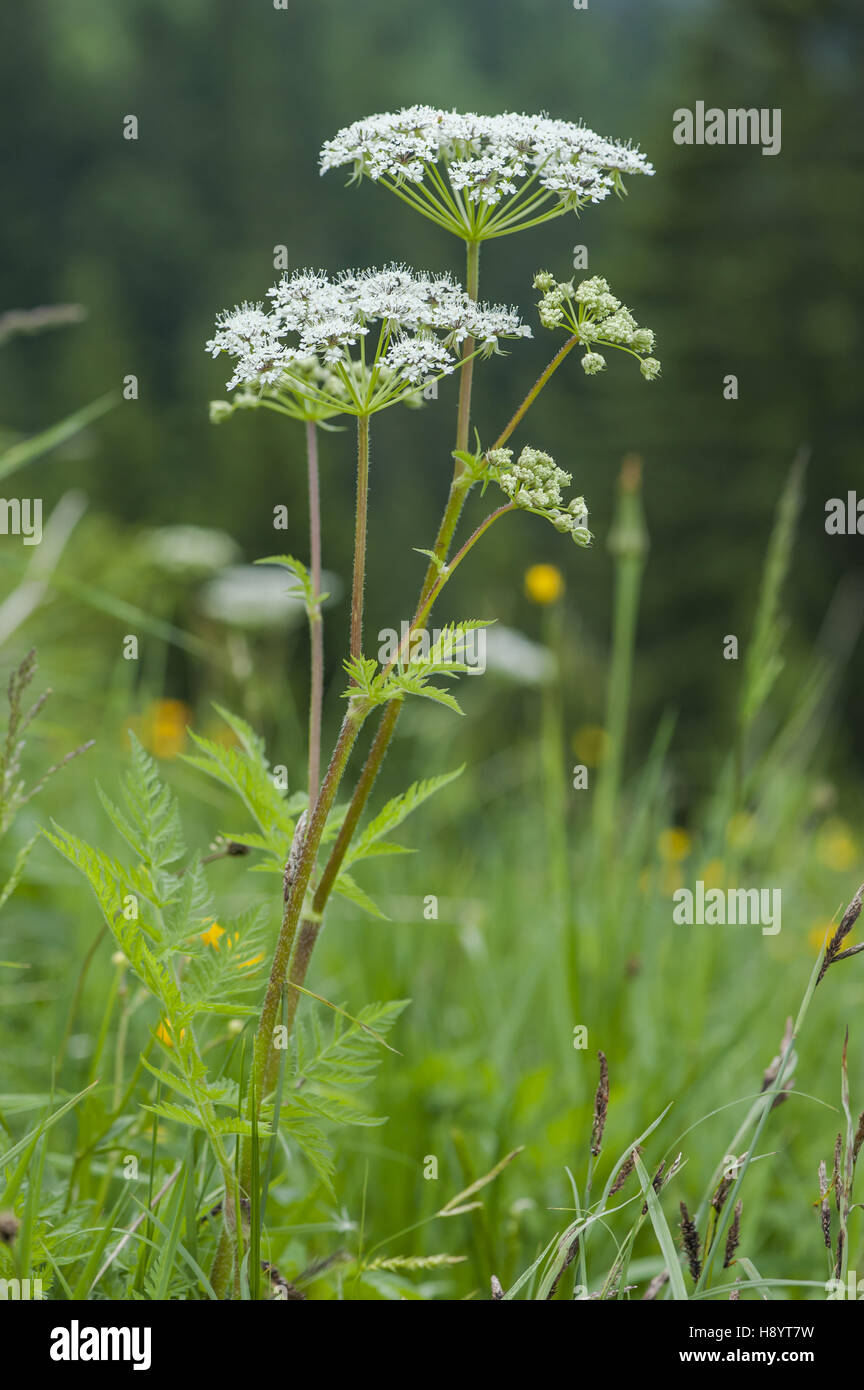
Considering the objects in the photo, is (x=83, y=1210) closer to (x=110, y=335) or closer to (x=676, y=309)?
(x=676, y=309)

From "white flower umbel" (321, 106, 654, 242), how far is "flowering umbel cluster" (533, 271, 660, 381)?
0.08 m

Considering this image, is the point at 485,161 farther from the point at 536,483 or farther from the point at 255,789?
the point at 255,789

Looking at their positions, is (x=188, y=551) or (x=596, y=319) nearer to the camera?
(x=596, y=319)

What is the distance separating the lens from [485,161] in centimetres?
112

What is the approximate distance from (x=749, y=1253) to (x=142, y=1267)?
1353 mm

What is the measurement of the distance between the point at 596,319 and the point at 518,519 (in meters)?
17.8

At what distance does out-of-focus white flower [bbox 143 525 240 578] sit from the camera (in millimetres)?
5609
